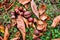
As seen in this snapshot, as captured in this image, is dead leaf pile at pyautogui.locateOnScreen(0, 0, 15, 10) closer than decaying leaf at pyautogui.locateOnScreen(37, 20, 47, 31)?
No

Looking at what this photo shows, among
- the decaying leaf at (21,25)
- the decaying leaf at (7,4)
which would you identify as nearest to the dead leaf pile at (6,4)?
the decaying leaf at (7,4)

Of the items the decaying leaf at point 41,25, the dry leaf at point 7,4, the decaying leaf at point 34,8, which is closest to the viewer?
the decaying leaf at point 41,25

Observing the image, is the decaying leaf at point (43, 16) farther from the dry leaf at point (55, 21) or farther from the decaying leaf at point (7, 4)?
the decaying leaf at point (7, 4)

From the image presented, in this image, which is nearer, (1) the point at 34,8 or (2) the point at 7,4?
(1) the point at 34,8

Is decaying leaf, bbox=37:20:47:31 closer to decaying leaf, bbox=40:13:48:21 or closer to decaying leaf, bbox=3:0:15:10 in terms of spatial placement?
decaying leaf, bbox=40:13:48:21

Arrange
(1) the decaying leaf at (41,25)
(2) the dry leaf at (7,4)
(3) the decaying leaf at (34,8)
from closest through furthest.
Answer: (1) the decaying leaf at (41,25)
(3) the decaying leaf at (34,8)
(2) the dry leaf at (7,4)

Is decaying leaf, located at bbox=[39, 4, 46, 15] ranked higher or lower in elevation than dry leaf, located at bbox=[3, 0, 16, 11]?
lower

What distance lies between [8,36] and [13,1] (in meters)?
0.53

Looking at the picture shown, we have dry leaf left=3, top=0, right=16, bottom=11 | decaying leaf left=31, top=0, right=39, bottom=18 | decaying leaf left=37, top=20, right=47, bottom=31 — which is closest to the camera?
decaying leaf left=37, top=20, right=47, bottom=31

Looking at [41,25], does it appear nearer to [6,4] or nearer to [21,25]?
[21,25]

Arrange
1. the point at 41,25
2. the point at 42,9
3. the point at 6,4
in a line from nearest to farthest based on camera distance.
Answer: the point at 41,25 < the point at 42,9 < the point at 6,4

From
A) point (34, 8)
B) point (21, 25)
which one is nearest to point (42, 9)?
point (34, 8)

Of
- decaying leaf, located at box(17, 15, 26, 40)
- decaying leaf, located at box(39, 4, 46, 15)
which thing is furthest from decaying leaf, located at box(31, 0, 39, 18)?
decaying leaf, located at box(17, 15, 26, 40)

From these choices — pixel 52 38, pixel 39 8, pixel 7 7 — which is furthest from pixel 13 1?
pixel 52 38
